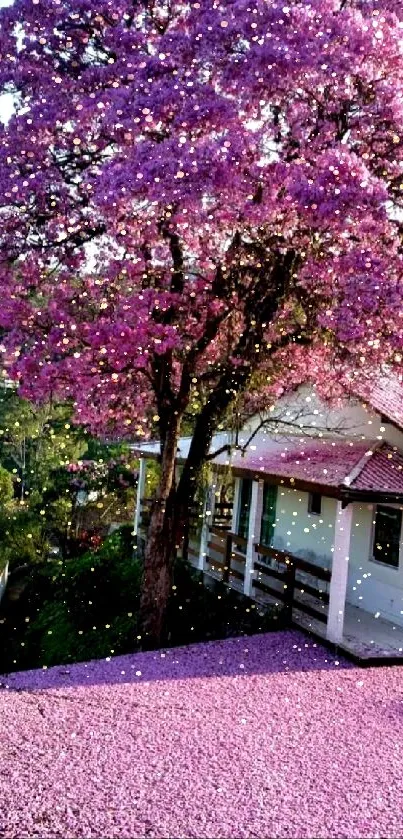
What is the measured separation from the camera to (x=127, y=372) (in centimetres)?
1304

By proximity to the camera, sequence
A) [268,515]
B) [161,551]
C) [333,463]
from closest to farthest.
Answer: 1. [161,551]
2. [333,463]
3. [268,515]

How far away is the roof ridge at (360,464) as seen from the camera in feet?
42.8

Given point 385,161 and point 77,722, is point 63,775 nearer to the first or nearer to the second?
point 77,722

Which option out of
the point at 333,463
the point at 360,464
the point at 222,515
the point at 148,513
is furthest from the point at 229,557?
the point at 148,513

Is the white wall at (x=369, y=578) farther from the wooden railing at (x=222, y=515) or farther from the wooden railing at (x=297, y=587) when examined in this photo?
the wooden railing at (x=222, y=515)

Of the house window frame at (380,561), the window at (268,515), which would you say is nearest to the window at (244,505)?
the window at (268,515)

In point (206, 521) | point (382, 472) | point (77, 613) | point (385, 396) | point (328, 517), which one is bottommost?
point (77, 613)

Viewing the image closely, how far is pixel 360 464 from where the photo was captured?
1384cm

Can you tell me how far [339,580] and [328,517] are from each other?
419 centimetres

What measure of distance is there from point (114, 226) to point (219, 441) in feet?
32.3

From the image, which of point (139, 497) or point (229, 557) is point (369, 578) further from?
point (139, 497)

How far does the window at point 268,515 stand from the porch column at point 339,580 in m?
6.21

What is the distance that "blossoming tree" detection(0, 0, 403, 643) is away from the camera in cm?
1050

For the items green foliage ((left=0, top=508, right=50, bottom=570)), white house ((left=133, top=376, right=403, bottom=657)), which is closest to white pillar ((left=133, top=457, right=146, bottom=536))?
white house ((left=133, top=376, right=403, bottom=657))
